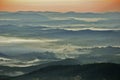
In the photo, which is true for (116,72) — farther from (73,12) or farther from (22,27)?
(22,27)

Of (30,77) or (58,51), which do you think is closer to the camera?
(30,77)

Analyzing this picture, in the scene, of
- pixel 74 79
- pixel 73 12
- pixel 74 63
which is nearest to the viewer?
pixel 74 79

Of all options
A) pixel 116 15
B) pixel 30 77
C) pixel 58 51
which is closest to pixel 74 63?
pixel 58 51

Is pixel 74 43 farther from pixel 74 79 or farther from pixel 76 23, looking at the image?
pixel 74 79

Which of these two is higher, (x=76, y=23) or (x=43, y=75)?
A: (x=76, y=23)

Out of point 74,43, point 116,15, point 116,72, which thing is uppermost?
point 116,15

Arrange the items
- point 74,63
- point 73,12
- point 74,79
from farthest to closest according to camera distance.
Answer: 1. point 73,12
2. point 74,63
3. point 74,79

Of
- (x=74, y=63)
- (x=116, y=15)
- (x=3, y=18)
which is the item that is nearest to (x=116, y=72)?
(x=74, y=63)
